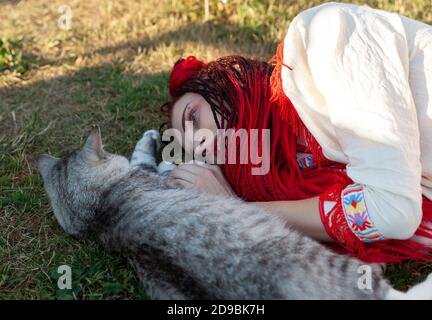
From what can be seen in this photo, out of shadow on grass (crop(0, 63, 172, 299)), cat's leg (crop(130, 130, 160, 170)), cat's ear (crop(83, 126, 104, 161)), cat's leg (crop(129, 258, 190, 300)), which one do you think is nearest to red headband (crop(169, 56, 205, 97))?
cat's leg (crop(130, 130, 160, 170))

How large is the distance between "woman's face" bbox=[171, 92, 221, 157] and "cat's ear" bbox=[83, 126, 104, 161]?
49 centimetres

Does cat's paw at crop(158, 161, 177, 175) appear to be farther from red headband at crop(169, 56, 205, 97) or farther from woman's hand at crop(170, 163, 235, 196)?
red headband at crop(169, 56, 205, 97)

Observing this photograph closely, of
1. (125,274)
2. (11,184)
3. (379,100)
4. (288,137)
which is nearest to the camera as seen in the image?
(379,100)

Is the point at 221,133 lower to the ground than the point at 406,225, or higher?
higher

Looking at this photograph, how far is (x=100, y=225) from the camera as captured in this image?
2615 millimetres

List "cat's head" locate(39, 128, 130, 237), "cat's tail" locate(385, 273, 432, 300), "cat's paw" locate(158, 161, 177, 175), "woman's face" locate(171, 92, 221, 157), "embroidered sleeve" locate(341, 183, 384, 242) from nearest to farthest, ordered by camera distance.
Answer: "cat's tail" locate(385, 273, 432, 300)
"embroidered sleeve" locate(341, 183, 384, 242)
"cat's head" locate(39, 128, 130, 237)
"woman's face" locate(171, 92, 221, 157)
"cat's paw" locate(158, 161, 177, 175)

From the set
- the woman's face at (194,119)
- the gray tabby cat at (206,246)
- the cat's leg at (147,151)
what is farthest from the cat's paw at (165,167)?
the gray tabby cat at (206,246)

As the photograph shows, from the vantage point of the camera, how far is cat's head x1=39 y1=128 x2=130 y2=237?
274cm

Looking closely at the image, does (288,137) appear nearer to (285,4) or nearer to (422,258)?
(422,258)

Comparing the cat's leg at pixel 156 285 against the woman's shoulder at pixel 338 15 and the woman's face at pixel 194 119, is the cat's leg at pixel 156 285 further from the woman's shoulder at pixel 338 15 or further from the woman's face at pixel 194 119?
the woman's shoulder at pixel 338 15

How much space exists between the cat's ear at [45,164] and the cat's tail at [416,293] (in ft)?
6.57

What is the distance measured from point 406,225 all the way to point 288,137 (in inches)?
31.3

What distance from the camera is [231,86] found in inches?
114
